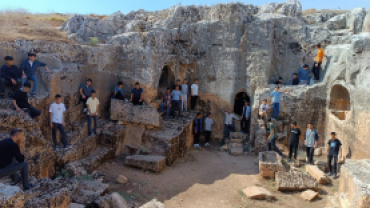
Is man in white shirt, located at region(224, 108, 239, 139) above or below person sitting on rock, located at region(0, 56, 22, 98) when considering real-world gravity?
below

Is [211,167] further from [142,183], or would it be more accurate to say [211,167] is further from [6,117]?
[6,117]

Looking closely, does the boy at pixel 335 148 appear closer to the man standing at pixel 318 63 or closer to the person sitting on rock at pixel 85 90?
the man standing at pixel 318 63

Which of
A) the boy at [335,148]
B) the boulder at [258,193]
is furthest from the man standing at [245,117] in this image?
the boulder at [258,193]

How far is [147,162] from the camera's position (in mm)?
8703

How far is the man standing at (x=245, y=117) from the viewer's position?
11695mm

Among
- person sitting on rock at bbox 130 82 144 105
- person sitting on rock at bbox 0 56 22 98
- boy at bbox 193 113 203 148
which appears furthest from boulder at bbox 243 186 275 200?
person sitting on rock at bbox 0 56 22 98

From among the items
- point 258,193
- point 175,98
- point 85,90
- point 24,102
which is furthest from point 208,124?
point 24,102

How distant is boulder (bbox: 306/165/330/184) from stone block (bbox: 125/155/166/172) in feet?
15.1

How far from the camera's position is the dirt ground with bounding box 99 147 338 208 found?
24.2 ft

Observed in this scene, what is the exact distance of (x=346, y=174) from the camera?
18.3ft

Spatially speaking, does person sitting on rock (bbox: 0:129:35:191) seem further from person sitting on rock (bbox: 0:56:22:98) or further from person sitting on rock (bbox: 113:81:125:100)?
person sitting on rock (bbox: 113:81:125:100)

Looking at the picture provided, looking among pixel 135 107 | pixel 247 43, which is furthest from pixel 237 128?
pixel 135 107

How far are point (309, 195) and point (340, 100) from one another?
4748 millimetres

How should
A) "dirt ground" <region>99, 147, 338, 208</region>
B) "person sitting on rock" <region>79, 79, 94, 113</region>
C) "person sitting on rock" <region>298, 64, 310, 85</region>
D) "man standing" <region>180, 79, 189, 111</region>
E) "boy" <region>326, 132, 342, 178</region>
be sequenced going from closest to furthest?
"dirt ground" <region>99, 147, 338, 208</region>, "boy" <region>326, 132, 342, 178</region>, "person sitting on rock" <region>79, 79, 94, 113</region>, "person sitting on rock" <region>298, 64, 310, 85</region>, "man standing" <region>180, 79, 189, 111</region>
